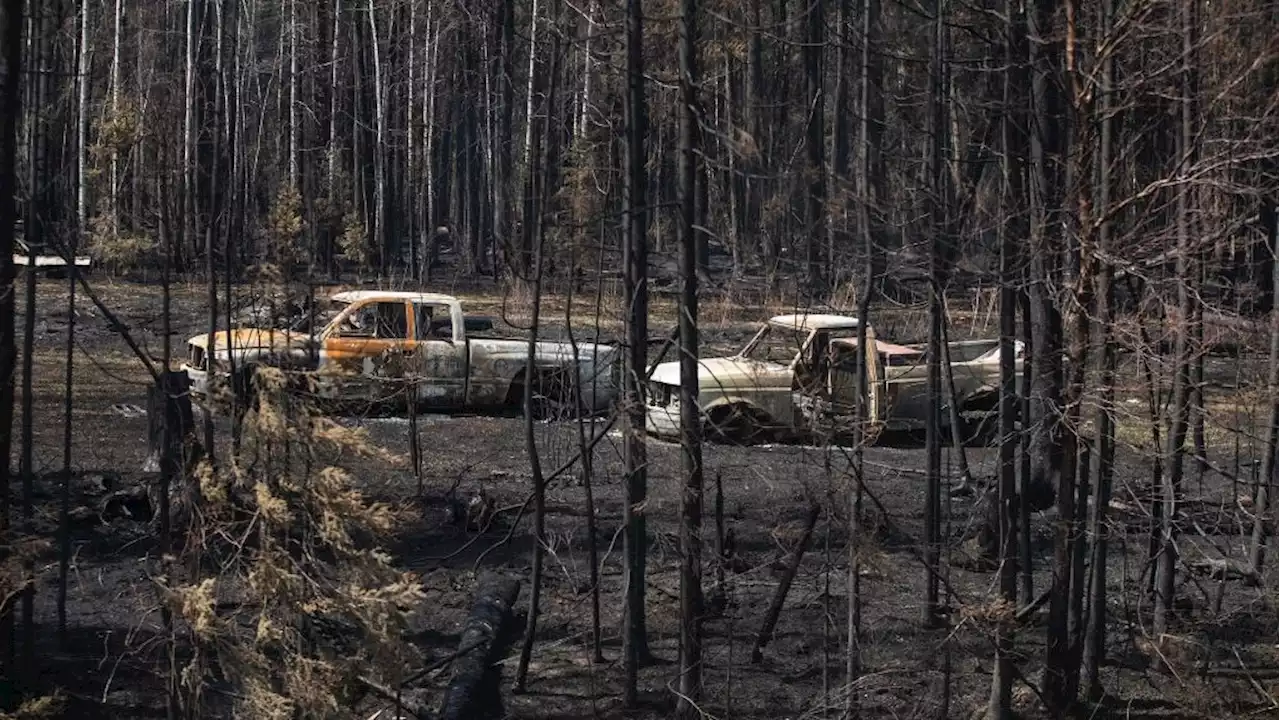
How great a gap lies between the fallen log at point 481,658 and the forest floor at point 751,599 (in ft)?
0.60

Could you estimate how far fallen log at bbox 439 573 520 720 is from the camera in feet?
32.7

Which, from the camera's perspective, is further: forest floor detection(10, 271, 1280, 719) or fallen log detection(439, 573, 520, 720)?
forest floor detection(10, 271, 1280, 719)

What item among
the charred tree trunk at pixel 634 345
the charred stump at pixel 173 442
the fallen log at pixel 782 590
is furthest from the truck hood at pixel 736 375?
the charred tree trunk at pixel 634 345

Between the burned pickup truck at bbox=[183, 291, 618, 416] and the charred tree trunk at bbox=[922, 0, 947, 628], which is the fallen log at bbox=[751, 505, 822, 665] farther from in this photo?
the burned pickup truck at bbox=[183, 291, 618, 416]

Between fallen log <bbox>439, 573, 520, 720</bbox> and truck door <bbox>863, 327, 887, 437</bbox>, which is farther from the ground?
truck door <bbox>863, 327, 887, 437</bbox>

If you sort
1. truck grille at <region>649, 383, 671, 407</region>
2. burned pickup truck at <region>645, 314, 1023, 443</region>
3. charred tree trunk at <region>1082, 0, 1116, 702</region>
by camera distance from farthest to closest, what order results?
1. truck grille at <region>649, 383, 671, 407</region>
2. burned pickup truck at <region>645, 314, 1023, 443</region>
3. charred tree trunk at <region>1082, 0, 1116, 702</region>

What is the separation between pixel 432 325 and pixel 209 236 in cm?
1038

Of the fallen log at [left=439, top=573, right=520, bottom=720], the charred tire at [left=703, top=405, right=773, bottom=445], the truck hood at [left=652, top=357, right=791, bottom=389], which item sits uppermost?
the truck hood at [left=652, top=357, right=791, bottom=389]

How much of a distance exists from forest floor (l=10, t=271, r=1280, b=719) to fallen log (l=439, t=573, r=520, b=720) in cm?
18

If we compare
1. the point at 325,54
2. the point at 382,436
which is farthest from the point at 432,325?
the point at 325,54

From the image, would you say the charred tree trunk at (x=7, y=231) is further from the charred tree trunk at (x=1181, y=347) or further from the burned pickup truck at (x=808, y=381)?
the burned pickup truck at (x=808, y=381)

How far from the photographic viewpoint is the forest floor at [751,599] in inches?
410

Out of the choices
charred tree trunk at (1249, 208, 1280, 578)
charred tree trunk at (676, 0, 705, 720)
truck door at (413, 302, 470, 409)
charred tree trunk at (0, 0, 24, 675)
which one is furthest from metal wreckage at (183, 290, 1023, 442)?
charred tree trunk at (0, 0, 24, 675)

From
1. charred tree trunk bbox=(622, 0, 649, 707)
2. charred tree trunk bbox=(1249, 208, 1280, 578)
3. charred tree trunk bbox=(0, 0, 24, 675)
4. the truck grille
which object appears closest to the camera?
charred tree trunk bbox=(0, 0, 24, 675)
